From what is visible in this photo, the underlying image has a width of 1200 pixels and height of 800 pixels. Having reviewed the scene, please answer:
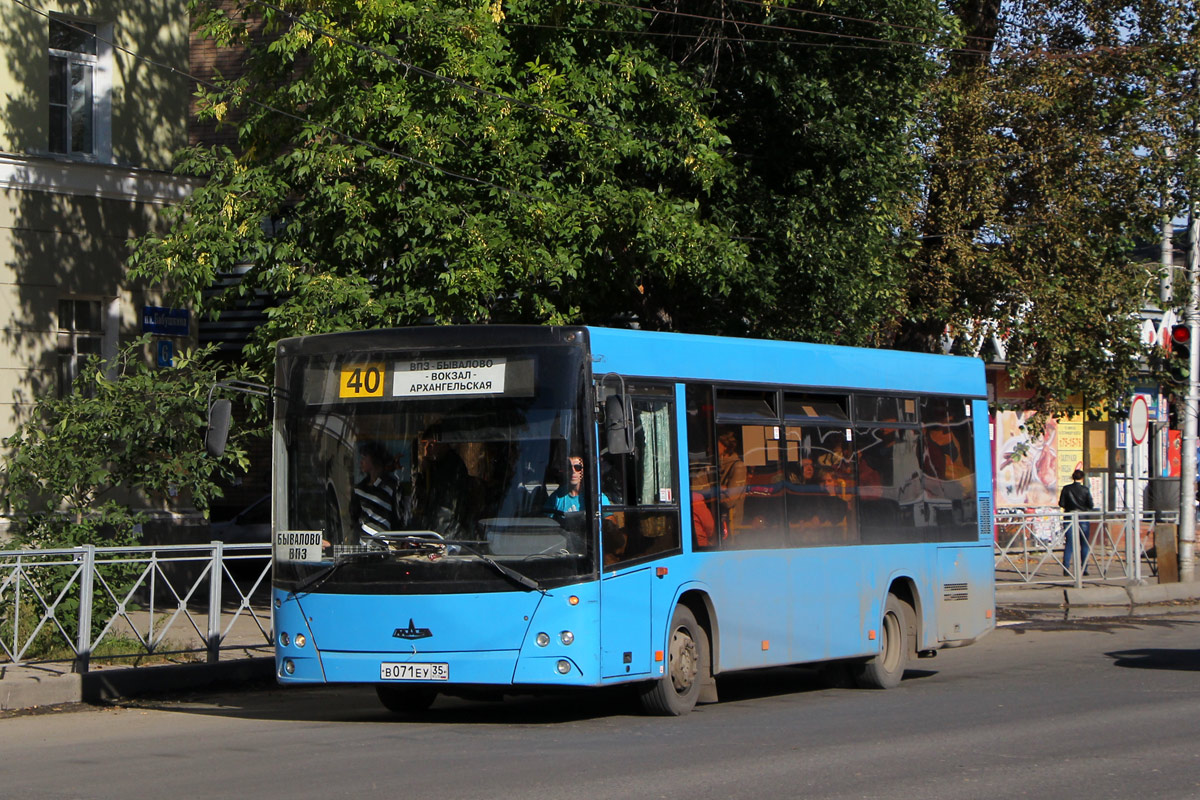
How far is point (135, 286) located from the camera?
19.6m

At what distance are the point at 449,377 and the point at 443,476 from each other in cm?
68

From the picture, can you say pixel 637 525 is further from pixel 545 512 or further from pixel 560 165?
pixel 560 165

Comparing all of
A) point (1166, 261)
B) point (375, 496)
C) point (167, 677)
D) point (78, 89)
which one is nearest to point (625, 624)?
point (375, 496)

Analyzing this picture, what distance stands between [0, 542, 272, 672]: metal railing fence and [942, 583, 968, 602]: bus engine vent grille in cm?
628

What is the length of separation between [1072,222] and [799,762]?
11.7m

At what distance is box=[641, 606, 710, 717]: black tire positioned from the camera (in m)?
10.7

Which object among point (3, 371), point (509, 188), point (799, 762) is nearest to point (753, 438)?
point (799, 762)

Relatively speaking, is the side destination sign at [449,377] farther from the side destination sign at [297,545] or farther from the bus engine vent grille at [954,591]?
the bus engine vent grille at [954,591]

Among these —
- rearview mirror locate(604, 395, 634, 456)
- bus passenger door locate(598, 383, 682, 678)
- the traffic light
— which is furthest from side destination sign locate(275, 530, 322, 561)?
the traffic light

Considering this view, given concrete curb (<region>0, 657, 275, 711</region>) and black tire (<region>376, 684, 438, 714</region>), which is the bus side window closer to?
black tire (<region>376, 684, 438, 714</region>)

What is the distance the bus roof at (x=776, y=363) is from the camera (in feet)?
34.6

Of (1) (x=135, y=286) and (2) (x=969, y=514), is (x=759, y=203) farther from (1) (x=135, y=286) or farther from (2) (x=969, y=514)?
(1) (x=135, y=286)

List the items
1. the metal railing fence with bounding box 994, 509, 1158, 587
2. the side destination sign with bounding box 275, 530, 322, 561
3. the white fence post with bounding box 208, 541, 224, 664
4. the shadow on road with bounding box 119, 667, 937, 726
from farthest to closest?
the metal railing fence with bounding box 994, 509, 1158, 587, the white fence post with bounding box 208, 541, 224, 664, the shadow on road with bounding box 119, 667, 937, 726, the side destination sign with bounding box 275, 530, 322, 561

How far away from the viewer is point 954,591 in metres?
14.0
